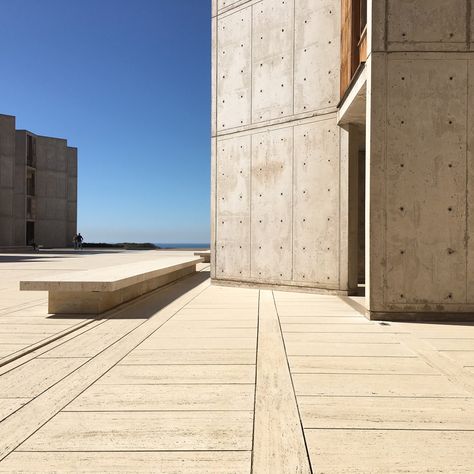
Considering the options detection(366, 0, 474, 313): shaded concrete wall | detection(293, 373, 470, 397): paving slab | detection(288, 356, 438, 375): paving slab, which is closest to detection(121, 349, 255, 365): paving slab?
detection(288, 356, 438, 375): paving slab

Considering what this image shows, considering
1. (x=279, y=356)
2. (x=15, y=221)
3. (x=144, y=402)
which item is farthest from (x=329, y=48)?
(x=15, y=221)

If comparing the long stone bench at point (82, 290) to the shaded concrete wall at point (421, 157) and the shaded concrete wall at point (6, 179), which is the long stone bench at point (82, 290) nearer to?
the shaded concrete wall at point (421, 157)

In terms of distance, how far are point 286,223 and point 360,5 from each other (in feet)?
16.0

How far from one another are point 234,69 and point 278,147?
266cm

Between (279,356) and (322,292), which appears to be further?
(322,292)

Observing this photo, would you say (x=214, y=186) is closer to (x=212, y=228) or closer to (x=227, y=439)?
(x=212, y=228)

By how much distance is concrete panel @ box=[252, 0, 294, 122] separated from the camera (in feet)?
32.4

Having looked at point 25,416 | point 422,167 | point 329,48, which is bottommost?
point 25,416

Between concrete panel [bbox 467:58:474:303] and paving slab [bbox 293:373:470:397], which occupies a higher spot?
concrete panel [bbox 467:58:474:303]

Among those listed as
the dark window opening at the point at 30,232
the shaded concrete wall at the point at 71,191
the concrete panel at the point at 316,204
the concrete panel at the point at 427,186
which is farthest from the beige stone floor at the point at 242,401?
the shaded concrete wall at the point at 71,191

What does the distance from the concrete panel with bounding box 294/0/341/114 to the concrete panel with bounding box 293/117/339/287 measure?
63cm

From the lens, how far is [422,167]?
21.3 ft

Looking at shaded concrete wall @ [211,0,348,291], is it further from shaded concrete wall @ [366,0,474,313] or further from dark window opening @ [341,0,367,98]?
shaded concrete wall @ [366,0,474,313]

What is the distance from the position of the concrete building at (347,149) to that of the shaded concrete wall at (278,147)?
3 centimetres
